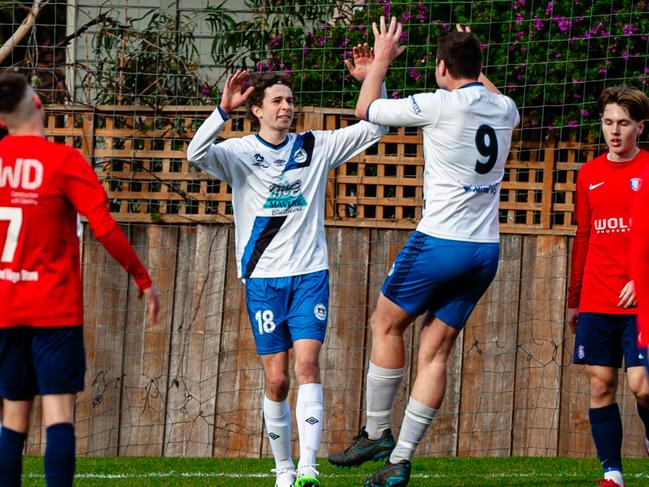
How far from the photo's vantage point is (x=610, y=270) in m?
6.34

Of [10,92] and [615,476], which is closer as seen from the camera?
[10,92]

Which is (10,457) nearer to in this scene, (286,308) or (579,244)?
(286,308)

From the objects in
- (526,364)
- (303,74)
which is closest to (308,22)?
(303,74)

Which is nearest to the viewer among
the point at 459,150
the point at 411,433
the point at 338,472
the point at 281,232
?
the point at 459,150

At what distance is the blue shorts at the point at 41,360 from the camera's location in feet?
16.3

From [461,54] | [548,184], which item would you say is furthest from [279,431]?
[548,184]

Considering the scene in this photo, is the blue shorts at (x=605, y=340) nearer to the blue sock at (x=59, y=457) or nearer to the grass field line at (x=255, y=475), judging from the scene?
the grass field line at (x=255, y=475)

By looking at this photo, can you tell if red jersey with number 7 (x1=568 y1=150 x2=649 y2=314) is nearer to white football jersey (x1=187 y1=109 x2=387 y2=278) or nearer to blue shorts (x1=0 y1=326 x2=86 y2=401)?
white football jersey (x1=187 y1=109 x2=387 y2=278)

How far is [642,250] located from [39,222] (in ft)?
8.81

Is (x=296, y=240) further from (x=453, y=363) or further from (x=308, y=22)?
(x=308, y=22)

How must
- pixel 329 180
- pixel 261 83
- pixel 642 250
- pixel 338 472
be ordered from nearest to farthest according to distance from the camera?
pixel 642 250
pixel 261 83
pixel 338 472
pixel 329 180

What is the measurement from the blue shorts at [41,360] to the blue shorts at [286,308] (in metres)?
1.54

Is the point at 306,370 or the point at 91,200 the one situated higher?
the point at 91,200

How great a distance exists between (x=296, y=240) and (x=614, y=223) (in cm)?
167
